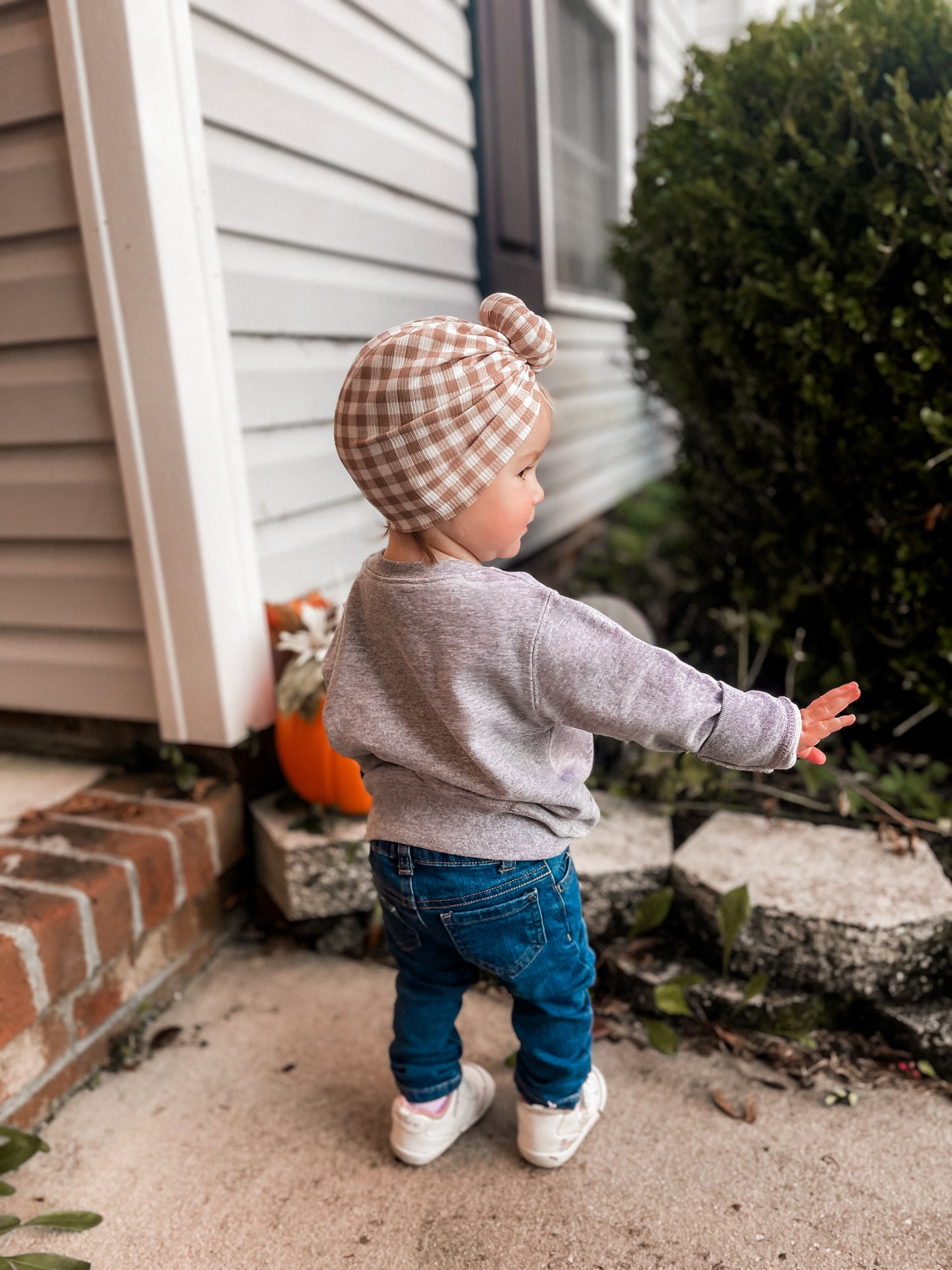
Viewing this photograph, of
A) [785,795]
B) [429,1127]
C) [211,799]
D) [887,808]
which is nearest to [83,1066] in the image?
[211,799]

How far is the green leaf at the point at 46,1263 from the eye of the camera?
136cm

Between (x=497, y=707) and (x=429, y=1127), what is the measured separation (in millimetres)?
803

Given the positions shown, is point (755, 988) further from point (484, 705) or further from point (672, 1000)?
point (484, 705)

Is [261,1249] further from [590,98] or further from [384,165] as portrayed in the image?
[590,98]

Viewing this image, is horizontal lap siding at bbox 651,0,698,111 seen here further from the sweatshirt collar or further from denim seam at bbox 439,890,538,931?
denim seam at bbox 439,890,538,931

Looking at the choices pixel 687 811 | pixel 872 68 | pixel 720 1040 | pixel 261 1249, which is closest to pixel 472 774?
pixel 261 1249

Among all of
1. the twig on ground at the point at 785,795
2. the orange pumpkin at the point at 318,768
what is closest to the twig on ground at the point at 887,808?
the twig on ground at the point at 785,795

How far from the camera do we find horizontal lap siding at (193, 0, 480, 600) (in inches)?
82.7

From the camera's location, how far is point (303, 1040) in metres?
1.91

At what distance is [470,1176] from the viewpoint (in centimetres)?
156

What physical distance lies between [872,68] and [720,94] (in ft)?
1.26

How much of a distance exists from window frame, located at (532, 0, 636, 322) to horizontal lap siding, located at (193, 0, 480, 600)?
715 mm

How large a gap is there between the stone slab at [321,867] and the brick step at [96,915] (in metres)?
0.14

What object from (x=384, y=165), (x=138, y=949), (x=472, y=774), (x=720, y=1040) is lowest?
(x=720, y=1040)
